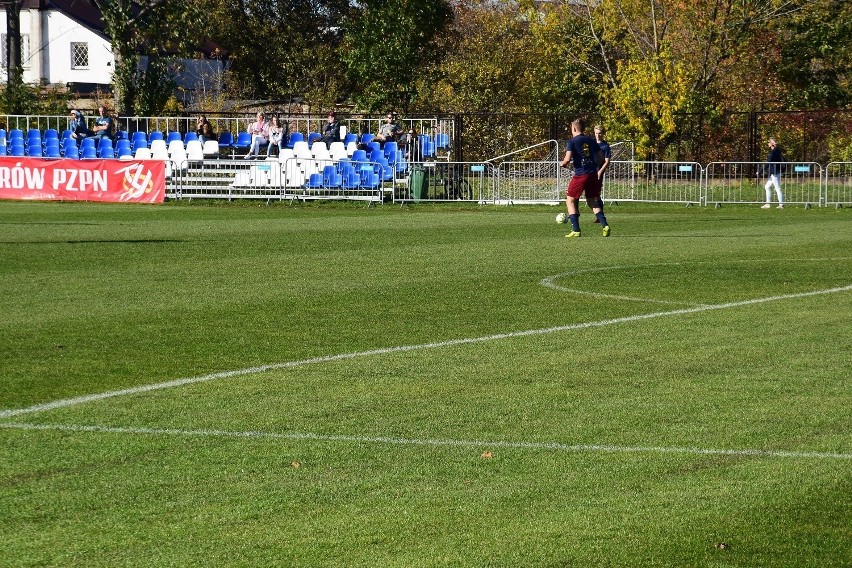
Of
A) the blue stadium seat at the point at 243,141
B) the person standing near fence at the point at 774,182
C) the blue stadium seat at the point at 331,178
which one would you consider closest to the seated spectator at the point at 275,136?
the blue stadium seat at the point at 243,141

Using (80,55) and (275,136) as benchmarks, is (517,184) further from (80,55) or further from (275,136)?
(80,55)

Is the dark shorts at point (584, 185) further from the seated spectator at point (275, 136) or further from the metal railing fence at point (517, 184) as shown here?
the seated spectator at point (275, 136)

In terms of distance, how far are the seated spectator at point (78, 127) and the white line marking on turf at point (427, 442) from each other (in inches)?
1215

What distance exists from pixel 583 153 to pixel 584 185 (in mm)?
503

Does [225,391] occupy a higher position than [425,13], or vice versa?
[425,13]

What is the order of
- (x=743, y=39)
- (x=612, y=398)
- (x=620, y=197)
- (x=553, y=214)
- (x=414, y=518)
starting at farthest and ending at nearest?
(x=743, y=39), (x=620, y=197), (x=553, y=214), (x=612, y=398), (x=414, y=518)

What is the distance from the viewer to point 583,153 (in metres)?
22.1

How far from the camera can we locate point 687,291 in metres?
14.1

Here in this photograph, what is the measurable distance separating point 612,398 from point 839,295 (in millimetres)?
6393

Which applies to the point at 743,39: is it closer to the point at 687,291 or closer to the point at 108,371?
the point at 687,291

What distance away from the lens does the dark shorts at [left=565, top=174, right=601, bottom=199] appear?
22.0 m

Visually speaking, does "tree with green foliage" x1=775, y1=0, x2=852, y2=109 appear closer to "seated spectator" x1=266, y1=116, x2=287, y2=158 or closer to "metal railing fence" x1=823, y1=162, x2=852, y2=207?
"metal railing fence" x1=823, y1=162, x2=852, y2=207

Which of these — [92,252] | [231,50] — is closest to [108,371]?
[92,252]

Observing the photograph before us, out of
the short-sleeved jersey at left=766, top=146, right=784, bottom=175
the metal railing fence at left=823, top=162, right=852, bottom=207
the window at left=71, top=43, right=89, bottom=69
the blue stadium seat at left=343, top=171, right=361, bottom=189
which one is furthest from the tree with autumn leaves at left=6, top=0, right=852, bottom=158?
the window at left=71, top=43, right=89, bottom=69
